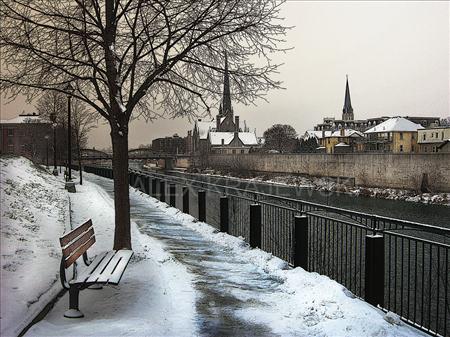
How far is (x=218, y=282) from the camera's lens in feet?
20.6

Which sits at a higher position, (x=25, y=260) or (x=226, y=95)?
(x=226, y=95)

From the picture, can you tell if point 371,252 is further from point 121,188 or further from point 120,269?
point 121,188

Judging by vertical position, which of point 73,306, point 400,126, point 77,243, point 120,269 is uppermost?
point 400,126

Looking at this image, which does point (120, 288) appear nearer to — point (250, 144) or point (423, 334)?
point (423, 334)

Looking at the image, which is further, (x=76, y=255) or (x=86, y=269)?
(x=86, y=269)

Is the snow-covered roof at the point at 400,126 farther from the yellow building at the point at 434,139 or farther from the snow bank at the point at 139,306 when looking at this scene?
the snow bank at the point at 139,306

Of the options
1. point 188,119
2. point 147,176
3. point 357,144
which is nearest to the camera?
point 188,119

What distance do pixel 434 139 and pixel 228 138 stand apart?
180 feet

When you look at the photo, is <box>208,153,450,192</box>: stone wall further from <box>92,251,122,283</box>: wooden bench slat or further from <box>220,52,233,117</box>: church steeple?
<box>92,251,122,283</box>: wooden bench slat

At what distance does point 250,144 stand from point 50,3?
10969cm

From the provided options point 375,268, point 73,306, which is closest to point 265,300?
point 375,268

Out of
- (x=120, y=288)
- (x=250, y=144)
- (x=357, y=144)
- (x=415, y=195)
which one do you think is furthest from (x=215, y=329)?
(x=250, y=144)

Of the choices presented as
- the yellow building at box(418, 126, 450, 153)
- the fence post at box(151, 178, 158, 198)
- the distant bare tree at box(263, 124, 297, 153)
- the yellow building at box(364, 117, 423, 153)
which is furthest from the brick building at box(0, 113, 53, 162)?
the distant bare tree at box(263, 124, 297, 153)

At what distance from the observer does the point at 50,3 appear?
728cm
